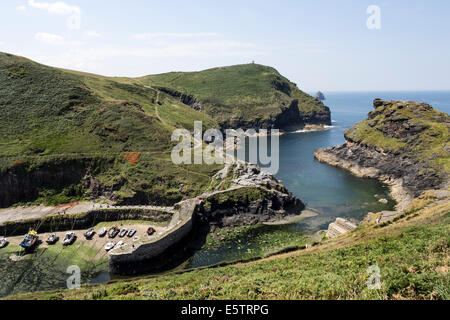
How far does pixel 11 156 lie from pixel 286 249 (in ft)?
255

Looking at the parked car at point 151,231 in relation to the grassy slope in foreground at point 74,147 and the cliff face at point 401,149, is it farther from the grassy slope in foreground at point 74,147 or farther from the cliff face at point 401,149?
the cliff face at point 401,149

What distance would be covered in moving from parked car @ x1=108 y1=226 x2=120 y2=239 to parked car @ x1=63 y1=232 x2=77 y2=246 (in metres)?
7.45

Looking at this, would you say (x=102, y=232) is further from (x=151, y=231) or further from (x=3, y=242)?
(x=3, y=242)

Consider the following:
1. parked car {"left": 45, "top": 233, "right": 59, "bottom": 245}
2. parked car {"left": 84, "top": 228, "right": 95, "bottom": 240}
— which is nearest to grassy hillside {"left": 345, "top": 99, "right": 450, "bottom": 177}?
parked car {"left": 84, "top": 228, "right": 95, "bottom": 240}

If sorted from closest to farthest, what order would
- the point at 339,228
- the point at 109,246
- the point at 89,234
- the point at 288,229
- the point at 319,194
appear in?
the point at 109,246 < the point at 339,228 < the point at 89,234 < the point at 288,229 < the point at 319,194

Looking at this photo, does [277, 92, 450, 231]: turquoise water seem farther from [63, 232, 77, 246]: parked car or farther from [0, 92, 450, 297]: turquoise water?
[63, 232, 77, 246]: parked car

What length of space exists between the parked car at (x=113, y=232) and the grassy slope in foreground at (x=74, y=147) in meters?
11.0

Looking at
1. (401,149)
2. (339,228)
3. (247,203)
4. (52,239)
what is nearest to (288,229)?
(339,228)

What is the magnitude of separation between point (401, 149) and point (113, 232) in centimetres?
9409

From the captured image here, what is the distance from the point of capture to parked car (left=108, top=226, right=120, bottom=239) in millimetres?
58216

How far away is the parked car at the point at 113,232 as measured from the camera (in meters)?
58.2

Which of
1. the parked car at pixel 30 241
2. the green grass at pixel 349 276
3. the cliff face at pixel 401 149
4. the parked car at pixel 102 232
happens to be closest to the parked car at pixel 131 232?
the parked car at pixel 102 232

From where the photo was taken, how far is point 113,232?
192 ft
